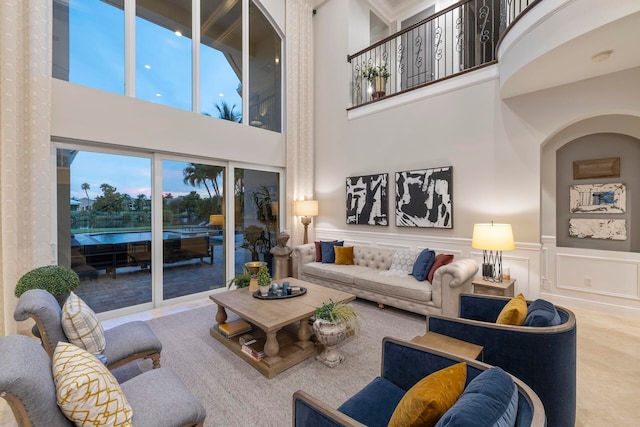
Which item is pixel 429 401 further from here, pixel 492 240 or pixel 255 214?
pixel 255 214

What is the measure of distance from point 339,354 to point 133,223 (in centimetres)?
321

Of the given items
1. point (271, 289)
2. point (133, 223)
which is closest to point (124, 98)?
point (133, 223)

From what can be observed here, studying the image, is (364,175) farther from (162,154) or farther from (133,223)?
(133,223)

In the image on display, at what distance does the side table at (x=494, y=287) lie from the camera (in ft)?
10.6

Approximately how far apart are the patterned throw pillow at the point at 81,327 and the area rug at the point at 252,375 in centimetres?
77

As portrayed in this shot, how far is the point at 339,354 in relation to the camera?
105 inches

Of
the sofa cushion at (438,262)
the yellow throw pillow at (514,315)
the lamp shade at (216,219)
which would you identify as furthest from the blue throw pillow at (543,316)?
the lamp shade at (216,219)

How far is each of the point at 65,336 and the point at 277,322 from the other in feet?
4.61

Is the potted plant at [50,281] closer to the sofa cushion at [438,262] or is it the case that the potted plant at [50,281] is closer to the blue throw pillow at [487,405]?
the blue throw pillow at [487,405]

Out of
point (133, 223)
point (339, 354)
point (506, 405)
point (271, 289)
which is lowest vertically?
point (339, 354)

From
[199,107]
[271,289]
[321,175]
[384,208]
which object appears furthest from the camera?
[321,175]

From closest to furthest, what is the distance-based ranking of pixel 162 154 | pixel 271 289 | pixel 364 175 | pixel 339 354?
pixel 339 354
pixel 271 289
pixel 162 154
pixel 364 175

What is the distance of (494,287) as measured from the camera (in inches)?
128

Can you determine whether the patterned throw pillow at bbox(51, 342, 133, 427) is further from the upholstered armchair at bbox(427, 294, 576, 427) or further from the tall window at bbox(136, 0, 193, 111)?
the tall window at bbox(136, 0, 193, 111)
